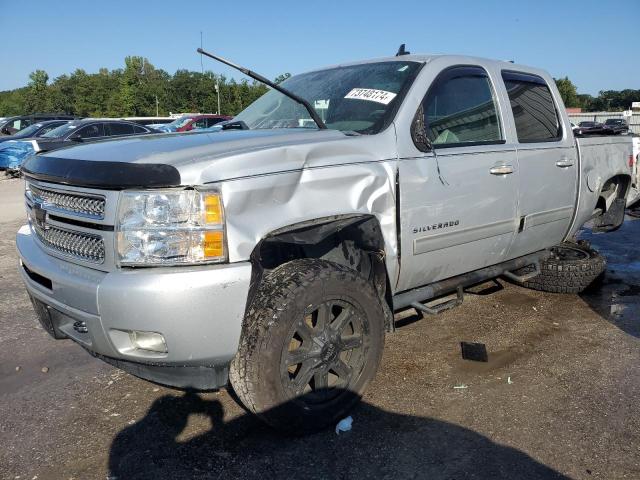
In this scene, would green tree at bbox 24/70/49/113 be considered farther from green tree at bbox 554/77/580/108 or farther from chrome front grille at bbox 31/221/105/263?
chrome front grille at bbox 31/221/105/263

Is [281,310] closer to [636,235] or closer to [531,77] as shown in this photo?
[531,77]

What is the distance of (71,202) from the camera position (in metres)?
2.68

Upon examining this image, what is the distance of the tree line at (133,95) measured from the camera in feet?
229

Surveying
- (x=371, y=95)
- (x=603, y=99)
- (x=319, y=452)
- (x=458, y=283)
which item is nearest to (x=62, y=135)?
(x=371, y=95)

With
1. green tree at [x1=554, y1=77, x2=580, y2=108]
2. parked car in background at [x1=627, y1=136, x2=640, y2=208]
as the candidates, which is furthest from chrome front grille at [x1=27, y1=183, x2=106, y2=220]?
green tree at [x1=554, y1=77, x2=580, y2=108]

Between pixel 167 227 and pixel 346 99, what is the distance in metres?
1.73

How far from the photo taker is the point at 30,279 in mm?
3021

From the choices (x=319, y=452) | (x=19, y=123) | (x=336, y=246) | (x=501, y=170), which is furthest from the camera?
(x=19, y=123)

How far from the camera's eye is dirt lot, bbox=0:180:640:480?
104 inches

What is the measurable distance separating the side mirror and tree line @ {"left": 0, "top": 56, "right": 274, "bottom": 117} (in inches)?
2373

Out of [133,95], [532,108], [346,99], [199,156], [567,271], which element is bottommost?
[567,271]

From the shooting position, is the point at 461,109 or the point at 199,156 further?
the point at 461,109

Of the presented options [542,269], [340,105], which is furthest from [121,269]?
[542,269]

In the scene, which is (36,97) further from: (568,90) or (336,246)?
(336,246)
